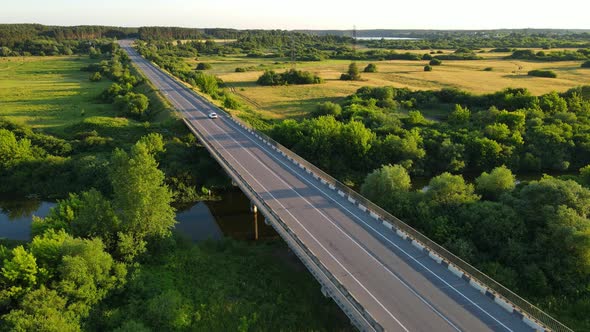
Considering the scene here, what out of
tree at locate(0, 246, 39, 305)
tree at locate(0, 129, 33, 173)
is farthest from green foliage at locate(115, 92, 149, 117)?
tree at locate(0, 246, 39, 305)

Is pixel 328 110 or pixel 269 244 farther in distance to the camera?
pixel 328 110

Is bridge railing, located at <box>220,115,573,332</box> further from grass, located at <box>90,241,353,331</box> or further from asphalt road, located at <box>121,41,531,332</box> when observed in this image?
grass, located at <box>90,241,353,331</box>

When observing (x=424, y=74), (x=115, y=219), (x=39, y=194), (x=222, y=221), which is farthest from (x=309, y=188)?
(x=424, y=74)

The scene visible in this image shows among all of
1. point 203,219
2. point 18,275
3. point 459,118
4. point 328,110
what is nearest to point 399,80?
point 328,110

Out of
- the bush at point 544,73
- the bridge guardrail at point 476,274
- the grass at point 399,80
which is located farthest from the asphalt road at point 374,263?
the bush at point 544,73

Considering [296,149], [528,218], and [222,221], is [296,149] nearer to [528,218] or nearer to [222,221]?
[222,221]

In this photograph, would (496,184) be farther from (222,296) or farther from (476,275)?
(222,296)
